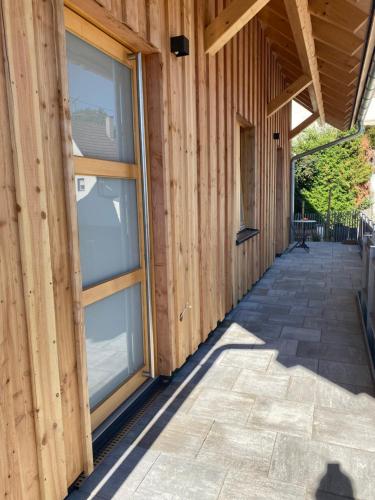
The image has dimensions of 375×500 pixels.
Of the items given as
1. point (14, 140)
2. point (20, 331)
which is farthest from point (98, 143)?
point (20, 331)

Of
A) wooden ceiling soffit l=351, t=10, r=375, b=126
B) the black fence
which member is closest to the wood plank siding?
wooden ceiling soffit l=351, t=10, r=375, b=126

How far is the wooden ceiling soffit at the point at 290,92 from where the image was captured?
5.98m

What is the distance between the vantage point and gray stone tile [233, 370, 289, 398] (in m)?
2.84

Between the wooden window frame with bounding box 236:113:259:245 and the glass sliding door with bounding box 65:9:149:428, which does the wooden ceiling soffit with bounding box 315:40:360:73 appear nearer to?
the wooden window frame with bounding box 236:113:259:245

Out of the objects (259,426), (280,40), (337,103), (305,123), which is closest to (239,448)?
(259,426)

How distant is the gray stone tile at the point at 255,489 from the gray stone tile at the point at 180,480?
1.7 inches

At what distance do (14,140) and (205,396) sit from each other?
6.76 ft

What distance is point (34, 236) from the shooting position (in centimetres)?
161

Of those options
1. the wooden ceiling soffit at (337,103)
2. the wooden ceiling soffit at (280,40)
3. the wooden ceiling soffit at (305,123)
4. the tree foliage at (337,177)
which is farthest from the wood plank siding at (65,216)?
the tree foliage at (337,177)

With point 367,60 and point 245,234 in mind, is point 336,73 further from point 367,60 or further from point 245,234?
point 245,234

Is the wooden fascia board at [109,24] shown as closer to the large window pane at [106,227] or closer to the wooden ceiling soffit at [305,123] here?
the large window pane at [106,227]

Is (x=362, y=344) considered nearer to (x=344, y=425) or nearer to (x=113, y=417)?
(x=344, y=425)

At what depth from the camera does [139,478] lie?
1995 millimetres

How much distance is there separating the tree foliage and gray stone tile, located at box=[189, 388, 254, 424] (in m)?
13.6
